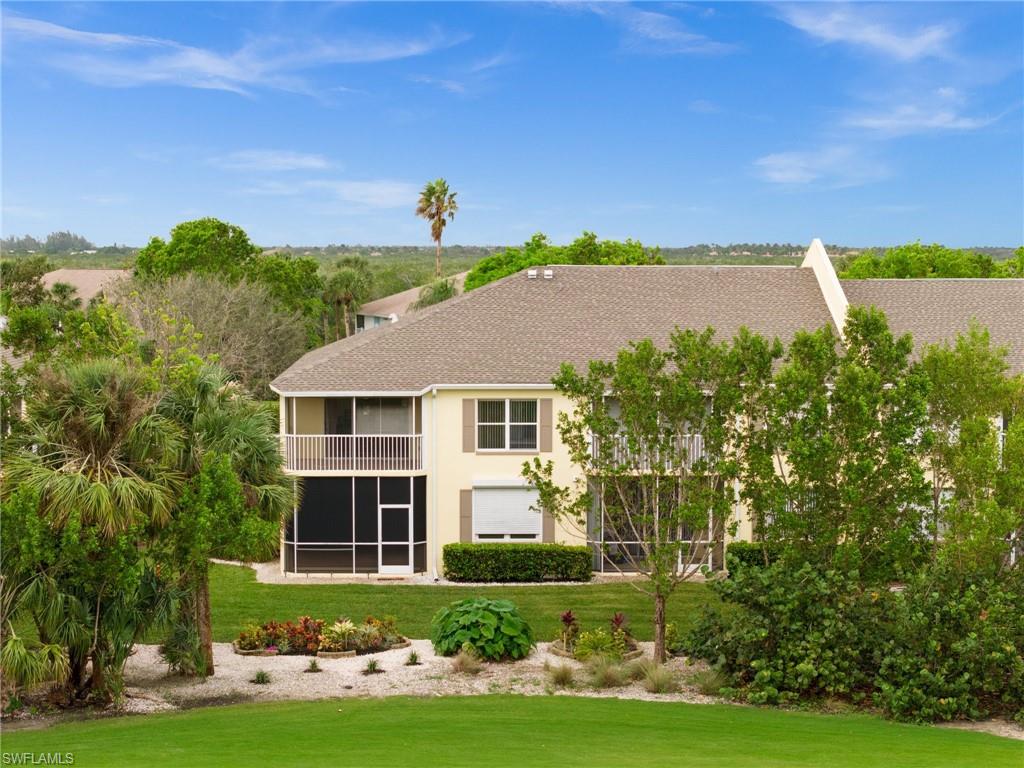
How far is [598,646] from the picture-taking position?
2270 centimetres

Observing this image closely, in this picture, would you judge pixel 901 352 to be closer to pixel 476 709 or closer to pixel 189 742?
pixel 476 709

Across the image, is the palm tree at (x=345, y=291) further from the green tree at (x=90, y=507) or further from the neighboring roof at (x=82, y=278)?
the green tree at (x=90, y=507)

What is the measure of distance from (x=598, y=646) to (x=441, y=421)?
37.5 ft

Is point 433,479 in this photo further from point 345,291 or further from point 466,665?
point 345,291

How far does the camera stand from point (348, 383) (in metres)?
32.7

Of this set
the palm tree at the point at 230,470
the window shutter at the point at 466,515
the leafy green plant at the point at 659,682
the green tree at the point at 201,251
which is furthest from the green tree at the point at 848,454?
the green tree at the point at 201,251

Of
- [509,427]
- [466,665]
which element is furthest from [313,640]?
[509,427]

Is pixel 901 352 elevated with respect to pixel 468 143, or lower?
lower

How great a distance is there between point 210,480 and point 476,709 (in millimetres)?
5622

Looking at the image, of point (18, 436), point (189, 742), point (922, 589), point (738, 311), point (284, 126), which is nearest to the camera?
point (189, 742)

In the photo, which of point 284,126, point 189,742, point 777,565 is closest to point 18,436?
point 189,742

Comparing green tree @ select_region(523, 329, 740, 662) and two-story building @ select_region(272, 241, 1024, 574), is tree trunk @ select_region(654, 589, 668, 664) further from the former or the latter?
two-story building @ select_region(272, 241, 1024, 574)

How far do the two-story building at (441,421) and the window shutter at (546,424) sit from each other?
40 mm

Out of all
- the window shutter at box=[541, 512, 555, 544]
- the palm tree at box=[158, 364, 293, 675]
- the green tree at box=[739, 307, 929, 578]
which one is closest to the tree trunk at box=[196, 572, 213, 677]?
the palm tree at box=[158, 364, 293, 675]
